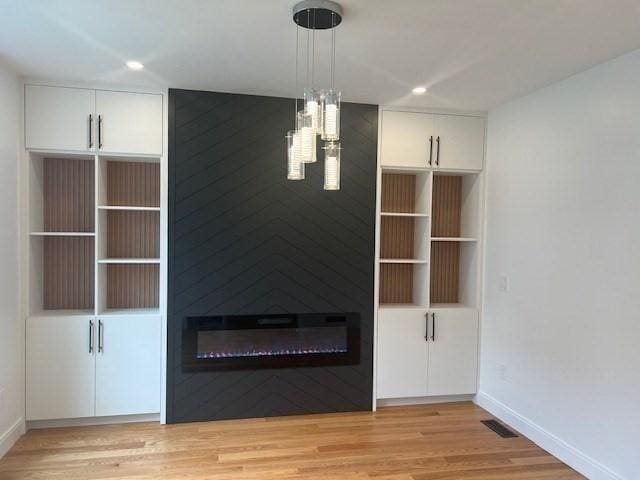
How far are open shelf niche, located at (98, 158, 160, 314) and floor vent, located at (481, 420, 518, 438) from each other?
9.71 feet

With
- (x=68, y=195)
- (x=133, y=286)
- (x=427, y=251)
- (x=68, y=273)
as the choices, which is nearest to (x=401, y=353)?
(x=427, y=251)

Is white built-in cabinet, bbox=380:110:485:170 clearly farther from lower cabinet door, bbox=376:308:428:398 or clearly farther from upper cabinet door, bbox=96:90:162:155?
upper cabinet door, bbox=96:90:162:155

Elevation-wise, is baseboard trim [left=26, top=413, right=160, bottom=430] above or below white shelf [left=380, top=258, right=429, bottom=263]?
below

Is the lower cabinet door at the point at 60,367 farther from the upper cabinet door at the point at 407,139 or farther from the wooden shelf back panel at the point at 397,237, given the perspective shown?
the upper cabinet door at the point at 407,139

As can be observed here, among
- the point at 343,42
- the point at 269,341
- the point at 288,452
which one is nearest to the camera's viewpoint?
the point at 343,42

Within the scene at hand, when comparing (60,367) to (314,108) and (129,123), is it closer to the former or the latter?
(129,123)

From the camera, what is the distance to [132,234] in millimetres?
3771

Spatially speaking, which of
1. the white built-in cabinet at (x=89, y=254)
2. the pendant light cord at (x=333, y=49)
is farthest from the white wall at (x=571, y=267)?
the white built-in cabinet at (x=89, y=254)

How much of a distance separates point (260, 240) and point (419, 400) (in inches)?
80.7

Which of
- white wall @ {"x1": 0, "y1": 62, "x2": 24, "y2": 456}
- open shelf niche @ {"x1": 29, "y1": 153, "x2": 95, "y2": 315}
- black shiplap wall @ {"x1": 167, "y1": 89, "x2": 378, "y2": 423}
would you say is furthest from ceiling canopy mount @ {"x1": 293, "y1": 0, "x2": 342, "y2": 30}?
open shelf niche @ {"x1": 29, "y1": 153, "x2": 95, "y2": 315}

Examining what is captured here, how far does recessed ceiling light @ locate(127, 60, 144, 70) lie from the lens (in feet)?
9.41

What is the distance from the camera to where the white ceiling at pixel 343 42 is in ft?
6.94

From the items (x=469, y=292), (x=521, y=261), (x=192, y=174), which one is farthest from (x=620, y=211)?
(x=192, y=174)

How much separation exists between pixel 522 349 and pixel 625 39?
222 cm
